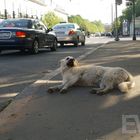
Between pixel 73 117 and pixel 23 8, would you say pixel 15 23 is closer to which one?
pixel 73 117

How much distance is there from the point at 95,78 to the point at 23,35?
1147cm

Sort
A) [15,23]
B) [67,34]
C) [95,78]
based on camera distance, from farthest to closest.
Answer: [67,34] → [15,23] → [95,78]

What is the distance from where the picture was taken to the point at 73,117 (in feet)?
22.0

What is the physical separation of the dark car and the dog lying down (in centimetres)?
1114

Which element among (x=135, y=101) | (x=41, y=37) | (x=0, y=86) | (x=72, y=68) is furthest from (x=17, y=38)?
(x=135, y=101)

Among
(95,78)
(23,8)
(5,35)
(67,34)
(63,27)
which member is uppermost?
(23,8)

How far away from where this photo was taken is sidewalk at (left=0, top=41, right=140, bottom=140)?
230 inches

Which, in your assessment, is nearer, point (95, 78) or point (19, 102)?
point (19, 102)

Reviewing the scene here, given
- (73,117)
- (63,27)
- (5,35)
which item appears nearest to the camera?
(73,117)

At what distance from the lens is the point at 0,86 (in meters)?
9.98

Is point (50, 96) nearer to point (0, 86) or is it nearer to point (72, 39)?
point (0, 86)

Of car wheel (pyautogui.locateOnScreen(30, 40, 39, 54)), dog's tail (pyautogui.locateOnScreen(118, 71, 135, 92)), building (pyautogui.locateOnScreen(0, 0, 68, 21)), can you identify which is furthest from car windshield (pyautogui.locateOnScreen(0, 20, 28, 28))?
building (pyautogui.locateOnScreen(0, 0, 68, 21))

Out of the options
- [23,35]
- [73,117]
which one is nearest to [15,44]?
[23,35]

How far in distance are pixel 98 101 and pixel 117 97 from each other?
0.41 metres
